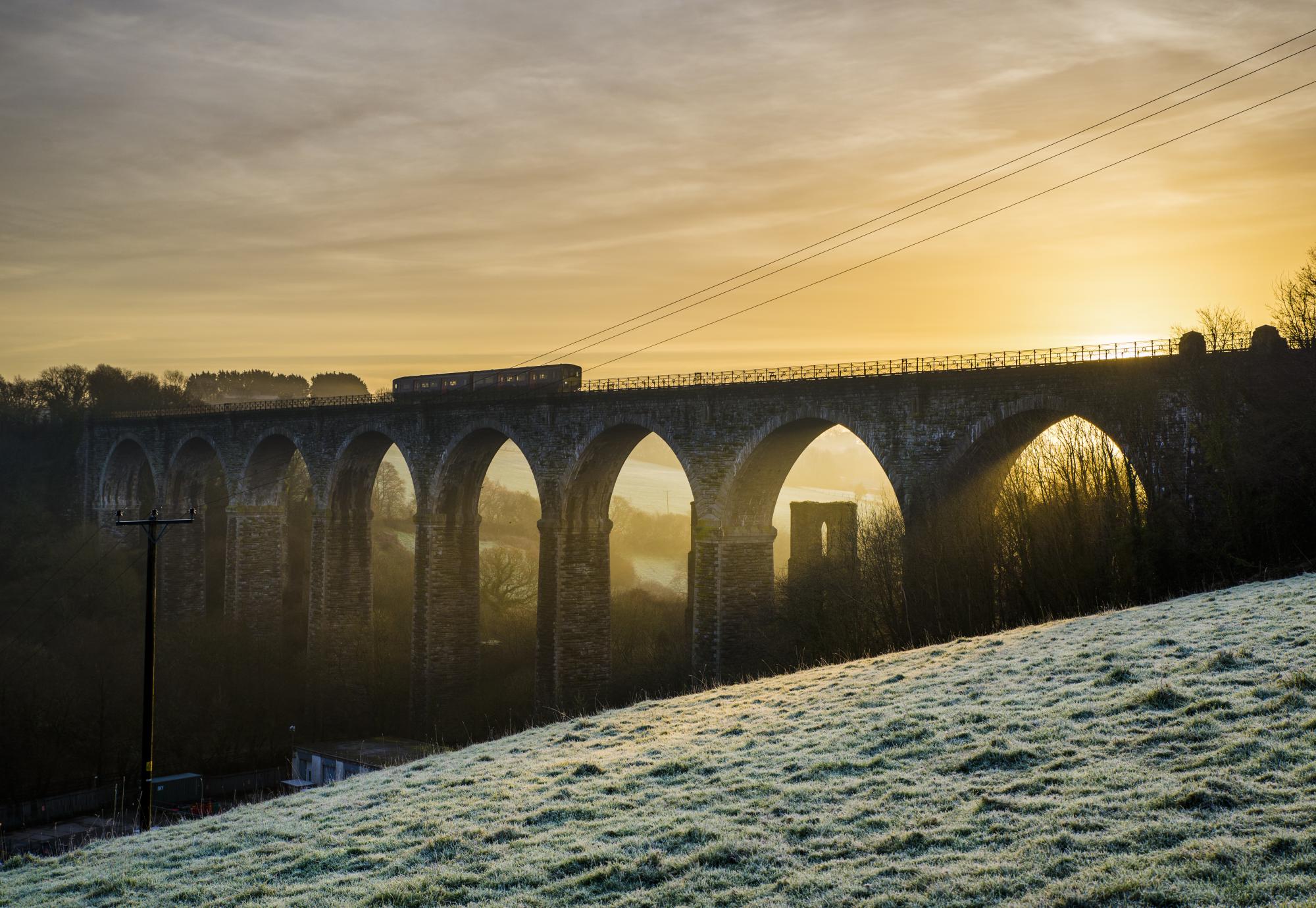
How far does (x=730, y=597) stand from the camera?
119 feet

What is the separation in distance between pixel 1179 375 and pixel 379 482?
87977 millimetres

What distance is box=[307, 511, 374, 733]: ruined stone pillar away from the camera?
49.8 m

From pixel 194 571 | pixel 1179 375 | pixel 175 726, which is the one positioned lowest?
pixel 175 726

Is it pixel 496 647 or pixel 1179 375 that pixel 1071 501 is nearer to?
pixel 1179 375

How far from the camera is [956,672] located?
1734cm

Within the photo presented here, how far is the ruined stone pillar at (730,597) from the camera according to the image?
3559 cm

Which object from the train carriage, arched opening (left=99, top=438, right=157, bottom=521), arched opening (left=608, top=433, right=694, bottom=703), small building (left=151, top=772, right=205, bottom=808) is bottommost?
small building (left=151, top=772, right=205, bottom=808)

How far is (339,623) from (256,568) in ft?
28.5

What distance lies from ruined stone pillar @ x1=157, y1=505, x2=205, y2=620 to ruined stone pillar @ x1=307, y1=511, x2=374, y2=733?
15787mm

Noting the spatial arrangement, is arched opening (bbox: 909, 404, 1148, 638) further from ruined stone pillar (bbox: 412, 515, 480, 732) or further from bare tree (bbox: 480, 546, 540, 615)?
bare tree (bbox: 480, 546, 540, 615)

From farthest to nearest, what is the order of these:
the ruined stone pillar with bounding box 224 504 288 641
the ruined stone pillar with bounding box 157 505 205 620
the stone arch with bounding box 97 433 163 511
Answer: the stone arch with bounding box 97 433 163 511, the ruined stone pillar with bounding box 157 505 205 620, the ruined stone pillar with bounding box 224 504 288 641

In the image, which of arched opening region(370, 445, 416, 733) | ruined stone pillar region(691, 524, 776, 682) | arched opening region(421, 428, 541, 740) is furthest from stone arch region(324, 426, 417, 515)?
ruined stone pillar region(691, 524, 776, 682)

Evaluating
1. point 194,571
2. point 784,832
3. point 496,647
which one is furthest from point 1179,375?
point 194,571

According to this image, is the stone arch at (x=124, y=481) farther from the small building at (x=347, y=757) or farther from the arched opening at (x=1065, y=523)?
the arched opening at (x=1065, y=523)
